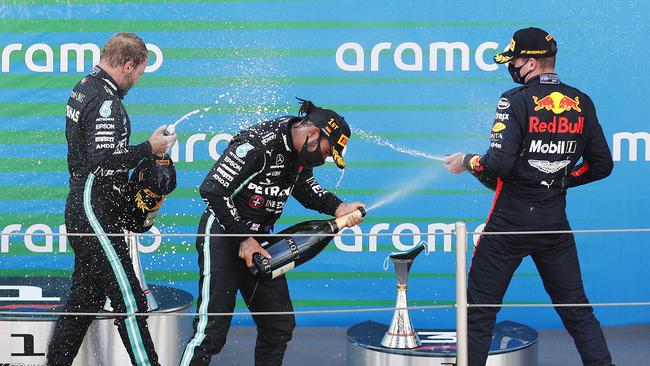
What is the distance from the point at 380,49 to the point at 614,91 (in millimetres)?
1278

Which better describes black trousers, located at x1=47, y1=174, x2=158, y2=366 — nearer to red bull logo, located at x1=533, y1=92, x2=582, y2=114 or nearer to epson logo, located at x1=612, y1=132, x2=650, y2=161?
red bull logo, located at x1=533, y1=92, x2=582, y2=114

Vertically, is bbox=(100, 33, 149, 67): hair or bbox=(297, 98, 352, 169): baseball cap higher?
bbox=(100, 33, 149, 67): hair

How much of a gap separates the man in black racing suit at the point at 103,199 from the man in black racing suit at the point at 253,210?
0.45 m

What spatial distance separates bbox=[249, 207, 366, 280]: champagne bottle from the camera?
4637 mm

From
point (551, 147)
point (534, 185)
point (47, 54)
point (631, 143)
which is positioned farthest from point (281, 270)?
point (631, 143)

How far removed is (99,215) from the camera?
4.94 m

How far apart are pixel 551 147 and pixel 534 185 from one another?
0.56 feet

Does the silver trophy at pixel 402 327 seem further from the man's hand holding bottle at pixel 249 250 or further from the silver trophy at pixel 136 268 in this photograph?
the silver trophy at pixel 136 268

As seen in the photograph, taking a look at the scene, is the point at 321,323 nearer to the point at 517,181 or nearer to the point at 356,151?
the point at 356,151

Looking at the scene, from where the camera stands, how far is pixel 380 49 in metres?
6.26

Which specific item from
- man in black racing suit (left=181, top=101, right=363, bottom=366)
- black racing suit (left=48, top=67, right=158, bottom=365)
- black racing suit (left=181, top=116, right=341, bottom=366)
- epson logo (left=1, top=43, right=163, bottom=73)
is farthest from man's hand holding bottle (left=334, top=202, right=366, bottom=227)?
epson logo (left=1, top=43, right=163, bottom=73)

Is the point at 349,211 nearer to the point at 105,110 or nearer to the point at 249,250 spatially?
the point at 249,250

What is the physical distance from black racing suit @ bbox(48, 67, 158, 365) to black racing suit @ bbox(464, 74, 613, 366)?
1.44 m

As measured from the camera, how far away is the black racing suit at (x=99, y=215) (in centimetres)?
491
